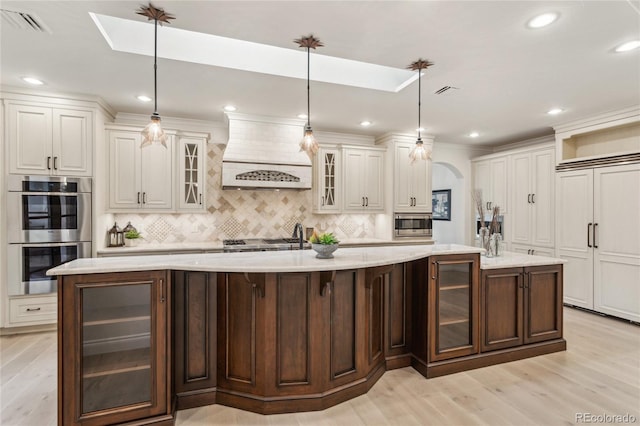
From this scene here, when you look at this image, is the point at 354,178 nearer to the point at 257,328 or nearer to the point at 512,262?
the point at 512,262

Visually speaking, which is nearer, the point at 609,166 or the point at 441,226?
the point at 609,166

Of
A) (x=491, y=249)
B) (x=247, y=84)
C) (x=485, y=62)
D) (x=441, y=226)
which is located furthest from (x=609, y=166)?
(x=247, y=84)

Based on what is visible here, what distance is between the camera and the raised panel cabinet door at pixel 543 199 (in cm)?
512

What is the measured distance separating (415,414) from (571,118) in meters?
4.63

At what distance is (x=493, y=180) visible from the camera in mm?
6066

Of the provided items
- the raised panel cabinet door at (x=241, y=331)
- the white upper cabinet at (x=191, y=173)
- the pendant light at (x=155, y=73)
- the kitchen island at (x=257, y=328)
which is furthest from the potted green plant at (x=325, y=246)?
the white upper cabinet at (x=191, y=173)

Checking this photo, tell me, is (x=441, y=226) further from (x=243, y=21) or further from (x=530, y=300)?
(x=243, y=21)

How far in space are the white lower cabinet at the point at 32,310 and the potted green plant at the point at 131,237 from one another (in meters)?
0.99

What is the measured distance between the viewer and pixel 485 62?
2965 mm

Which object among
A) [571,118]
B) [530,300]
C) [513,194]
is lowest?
[530,300]

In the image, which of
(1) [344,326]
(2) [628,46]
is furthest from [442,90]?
(1) [344,326]

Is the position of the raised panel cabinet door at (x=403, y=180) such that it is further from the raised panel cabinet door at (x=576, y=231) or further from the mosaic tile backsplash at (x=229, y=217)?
the raised panel cabinet door at (x=576, y=231)

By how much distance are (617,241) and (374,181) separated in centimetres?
329

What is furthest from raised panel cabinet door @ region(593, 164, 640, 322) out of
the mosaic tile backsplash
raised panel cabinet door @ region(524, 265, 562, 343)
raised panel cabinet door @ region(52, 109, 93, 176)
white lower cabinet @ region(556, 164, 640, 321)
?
raised panel cabinet door @ region(52, 109, 93, 176)
